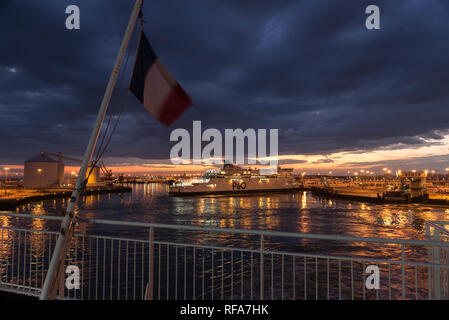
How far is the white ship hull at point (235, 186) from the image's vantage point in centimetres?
7881

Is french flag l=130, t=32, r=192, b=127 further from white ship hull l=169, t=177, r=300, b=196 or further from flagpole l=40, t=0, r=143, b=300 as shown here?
white ship hull l=169, t=177, r=300, b=196

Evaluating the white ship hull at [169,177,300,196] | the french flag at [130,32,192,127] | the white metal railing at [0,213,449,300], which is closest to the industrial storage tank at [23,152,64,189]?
the white ship hull at [169,177,300,196]

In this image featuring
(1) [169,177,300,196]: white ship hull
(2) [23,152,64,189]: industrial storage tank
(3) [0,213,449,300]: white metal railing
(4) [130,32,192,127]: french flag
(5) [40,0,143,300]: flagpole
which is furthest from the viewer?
(2) [23,152,64,189]: industrial storage tank

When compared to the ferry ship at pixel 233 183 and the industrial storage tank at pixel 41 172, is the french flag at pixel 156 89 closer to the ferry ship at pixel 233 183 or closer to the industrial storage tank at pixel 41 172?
the ferry ship at pixel 233 183

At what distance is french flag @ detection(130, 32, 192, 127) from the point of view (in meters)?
4.62

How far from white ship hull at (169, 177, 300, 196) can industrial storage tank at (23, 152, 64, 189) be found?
41352 mm

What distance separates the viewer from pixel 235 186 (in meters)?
87.1

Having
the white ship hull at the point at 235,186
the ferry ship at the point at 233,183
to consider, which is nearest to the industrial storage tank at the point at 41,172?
the ferry ship at the point at 233,183

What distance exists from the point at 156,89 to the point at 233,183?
83.2m

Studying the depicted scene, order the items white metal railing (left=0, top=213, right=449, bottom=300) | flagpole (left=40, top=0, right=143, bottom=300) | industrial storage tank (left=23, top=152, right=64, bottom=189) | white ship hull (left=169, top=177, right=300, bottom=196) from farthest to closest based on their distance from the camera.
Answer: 1. industrial storage tank (left=23, top=152, right=64, bottom=189)
2. white ship hull (left=169, top=177, right=300, bottom=196)
3. white metal railing (left=0, top=213, right=449, bottom=300)
4. flagpole (left=40, top=0, right=143, bottom=300)

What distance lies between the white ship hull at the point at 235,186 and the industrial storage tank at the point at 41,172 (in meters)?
41.4

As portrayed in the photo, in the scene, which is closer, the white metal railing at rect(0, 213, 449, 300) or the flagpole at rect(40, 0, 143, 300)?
the flagpole at rect(40, 0, 143, 300)

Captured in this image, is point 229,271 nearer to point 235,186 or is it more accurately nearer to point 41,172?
point 235,186
